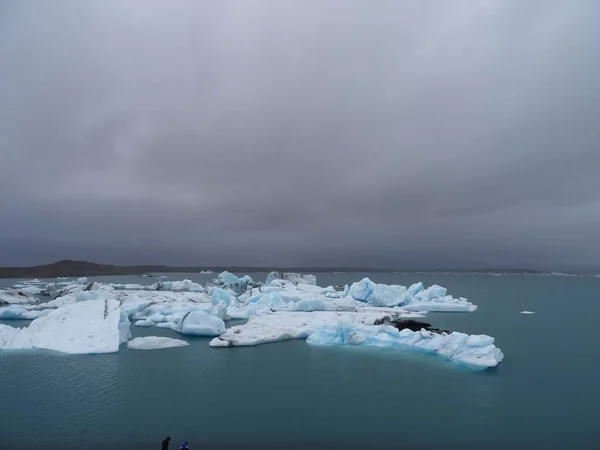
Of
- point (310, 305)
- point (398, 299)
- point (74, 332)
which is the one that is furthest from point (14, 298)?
point (398, 299)

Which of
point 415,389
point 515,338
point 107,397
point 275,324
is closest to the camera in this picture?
point 107,397

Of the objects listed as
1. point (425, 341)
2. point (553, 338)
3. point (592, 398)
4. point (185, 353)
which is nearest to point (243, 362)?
point (185, 353)

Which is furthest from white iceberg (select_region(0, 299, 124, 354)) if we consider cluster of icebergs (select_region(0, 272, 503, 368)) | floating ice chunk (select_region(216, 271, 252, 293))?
floating ice chunk (select_region(216, 271, 252, 293))

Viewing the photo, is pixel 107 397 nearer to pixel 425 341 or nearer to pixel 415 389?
pixel 415 389

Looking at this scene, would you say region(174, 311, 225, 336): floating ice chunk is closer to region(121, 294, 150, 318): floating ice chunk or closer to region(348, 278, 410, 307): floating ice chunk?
region(121, 294, 150, 318): floating ice chunk

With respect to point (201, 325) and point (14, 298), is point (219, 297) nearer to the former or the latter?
point (201, 325)

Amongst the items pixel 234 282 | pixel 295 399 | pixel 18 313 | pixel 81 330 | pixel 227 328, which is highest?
pixel 234 282
